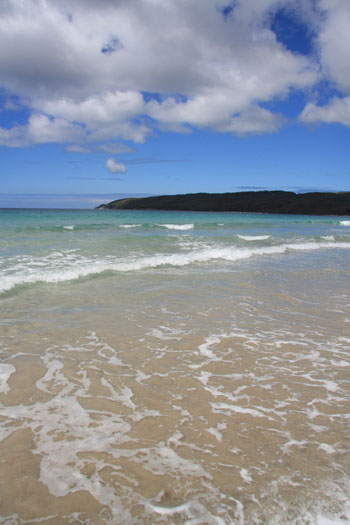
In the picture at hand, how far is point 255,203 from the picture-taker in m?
127

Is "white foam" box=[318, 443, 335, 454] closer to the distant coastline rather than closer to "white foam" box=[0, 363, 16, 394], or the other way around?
"white foam" box=[0, 363, 16, 394]

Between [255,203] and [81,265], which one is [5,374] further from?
[255,203]

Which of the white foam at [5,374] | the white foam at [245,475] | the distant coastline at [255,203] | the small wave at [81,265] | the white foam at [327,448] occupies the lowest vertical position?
the white foam at [5,374]

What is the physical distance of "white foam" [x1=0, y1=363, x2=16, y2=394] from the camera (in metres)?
3.81

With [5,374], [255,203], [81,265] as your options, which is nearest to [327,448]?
[5,374]


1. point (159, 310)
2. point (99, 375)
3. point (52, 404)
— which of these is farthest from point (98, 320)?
point (52, 404)

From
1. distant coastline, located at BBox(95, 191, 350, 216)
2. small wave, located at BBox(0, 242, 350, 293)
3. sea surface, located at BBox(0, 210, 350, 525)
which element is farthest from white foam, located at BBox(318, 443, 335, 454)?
distant coastline, located at BBox(95, 191, 350, 216)

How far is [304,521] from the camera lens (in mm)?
2191

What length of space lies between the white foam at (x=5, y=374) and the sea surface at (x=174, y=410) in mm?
22

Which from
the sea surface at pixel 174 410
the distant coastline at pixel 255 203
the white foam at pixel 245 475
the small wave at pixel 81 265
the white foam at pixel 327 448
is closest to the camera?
the sea surface at pixel 174 410

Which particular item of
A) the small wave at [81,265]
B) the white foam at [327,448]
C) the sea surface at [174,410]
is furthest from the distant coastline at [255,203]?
the white foam at [327,448]

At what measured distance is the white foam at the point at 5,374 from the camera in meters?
3.81

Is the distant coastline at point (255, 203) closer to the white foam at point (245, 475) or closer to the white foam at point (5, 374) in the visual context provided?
the white foam at point (5, 374)

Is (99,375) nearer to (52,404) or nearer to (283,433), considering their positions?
(52,404)
